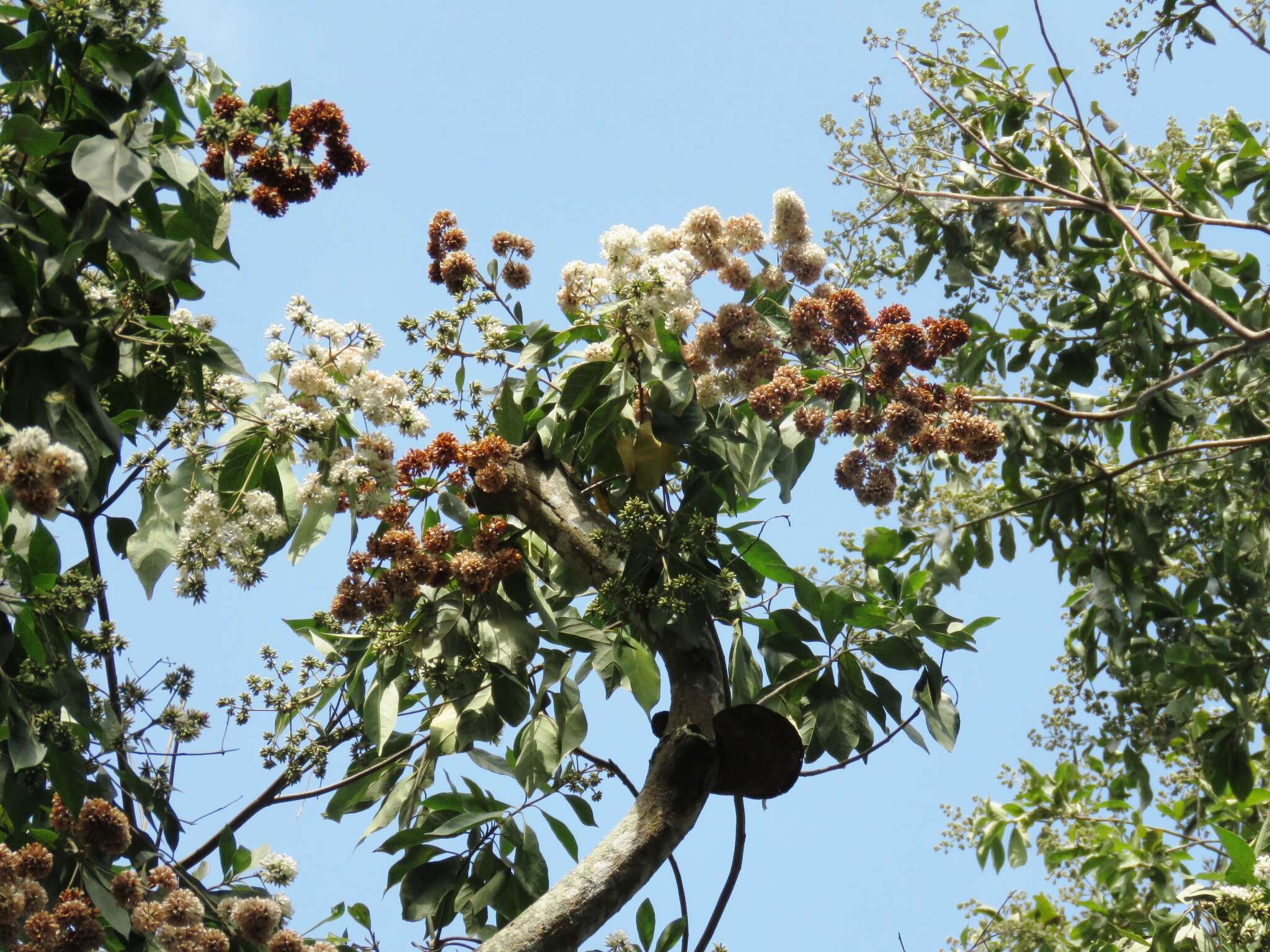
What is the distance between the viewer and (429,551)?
8.27 feet

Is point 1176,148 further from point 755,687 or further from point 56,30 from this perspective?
point 56,30

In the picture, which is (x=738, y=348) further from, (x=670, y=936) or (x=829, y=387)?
(x=670, y=936)

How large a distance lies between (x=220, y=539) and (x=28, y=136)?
0.90 m

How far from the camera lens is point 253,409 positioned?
8.80 ft

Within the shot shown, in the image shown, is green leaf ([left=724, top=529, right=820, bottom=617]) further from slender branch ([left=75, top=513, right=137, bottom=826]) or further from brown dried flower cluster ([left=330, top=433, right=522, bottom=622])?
slender branch ([left=75, top=513, right=137, bottom=826])

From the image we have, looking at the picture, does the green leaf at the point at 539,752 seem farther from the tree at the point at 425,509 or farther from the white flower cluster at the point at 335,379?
the white flower cluster at the point at 335,379

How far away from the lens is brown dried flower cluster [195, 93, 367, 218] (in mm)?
2410

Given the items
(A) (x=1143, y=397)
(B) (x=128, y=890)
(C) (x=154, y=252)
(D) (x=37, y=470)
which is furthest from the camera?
(A) (x=1143, y=397)

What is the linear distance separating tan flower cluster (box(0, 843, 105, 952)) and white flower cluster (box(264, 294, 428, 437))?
96 centimetres

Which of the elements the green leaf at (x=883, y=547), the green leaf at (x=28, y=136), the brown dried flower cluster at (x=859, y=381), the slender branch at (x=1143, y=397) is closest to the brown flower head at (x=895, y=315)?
the brown dried flower cluster at (x=859, y=381)

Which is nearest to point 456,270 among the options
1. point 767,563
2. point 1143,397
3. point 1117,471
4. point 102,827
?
point 767,563

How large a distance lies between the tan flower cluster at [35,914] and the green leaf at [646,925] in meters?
1.40

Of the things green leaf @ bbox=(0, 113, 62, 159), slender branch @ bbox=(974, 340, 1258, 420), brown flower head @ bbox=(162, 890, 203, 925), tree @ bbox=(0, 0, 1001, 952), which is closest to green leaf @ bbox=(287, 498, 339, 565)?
tree @ bbox=(0, 0, 1001, 952)

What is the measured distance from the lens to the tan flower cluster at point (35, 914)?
6.84ft
